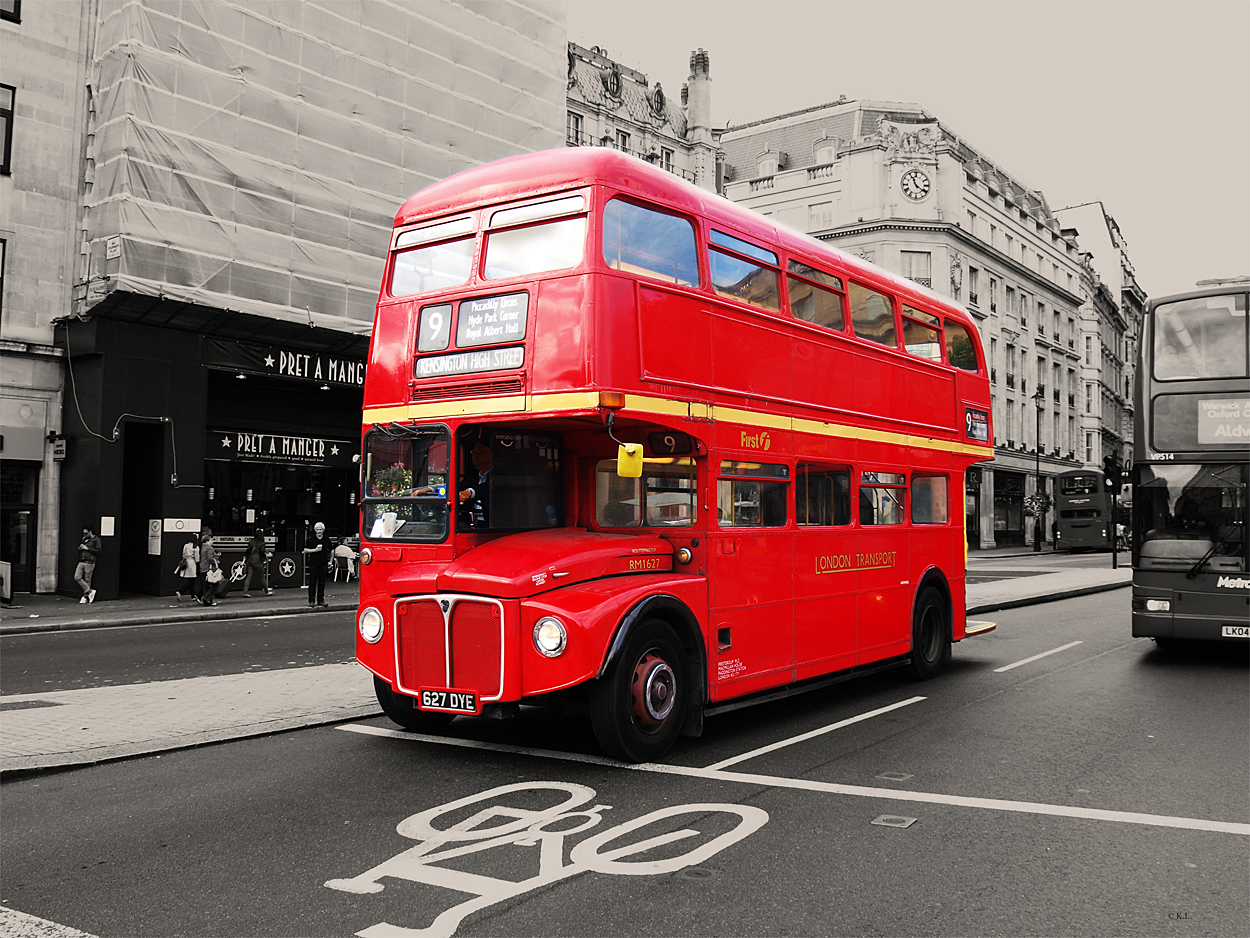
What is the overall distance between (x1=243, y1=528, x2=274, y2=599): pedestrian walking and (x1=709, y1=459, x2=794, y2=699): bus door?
59.9 ft

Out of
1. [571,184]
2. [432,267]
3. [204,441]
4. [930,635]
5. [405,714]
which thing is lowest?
[405,714]

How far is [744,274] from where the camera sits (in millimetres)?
8625

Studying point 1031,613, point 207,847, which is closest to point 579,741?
point 207,847

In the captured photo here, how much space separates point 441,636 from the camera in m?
7.19

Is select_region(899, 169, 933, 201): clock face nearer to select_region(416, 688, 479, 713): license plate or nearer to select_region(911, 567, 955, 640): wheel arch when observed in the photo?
select_region(911, 567, 955, 640): wheel arch

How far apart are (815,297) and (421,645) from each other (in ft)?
16.0

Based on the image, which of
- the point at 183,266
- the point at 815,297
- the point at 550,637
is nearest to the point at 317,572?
the point at 183,266

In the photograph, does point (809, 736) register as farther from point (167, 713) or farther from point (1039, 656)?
point (1039, 656)

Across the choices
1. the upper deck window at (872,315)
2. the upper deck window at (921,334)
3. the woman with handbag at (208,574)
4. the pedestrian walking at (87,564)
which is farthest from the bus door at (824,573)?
the pedestrian walking at (87,564)

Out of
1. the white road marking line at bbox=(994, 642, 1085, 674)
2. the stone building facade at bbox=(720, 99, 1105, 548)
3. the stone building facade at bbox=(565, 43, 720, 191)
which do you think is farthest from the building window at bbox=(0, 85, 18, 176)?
the stone building facade at bbox=(720, 99, 1105, 548)

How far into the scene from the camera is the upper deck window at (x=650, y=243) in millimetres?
7387

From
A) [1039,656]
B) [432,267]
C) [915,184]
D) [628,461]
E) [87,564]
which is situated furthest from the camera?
[915,184]

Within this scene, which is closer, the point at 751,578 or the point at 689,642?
the point at 689,642

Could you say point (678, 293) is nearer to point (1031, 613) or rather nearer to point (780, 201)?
point (1031, 613)
